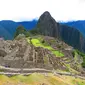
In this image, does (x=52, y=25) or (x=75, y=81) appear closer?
(x=75, y=81)

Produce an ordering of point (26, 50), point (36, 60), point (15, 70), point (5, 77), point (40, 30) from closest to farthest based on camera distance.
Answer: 1. point (5, 77)
2. point (15, 70)
3. point (36, 60)
4. point (26, 50)
5. point (40, 30)

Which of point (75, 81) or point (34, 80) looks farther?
point (75, 81)

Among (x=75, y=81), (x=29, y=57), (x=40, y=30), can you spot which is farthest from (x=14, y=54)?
(x=40, y=30)

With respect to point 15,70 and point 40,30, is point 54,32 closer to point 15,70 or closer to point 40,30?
point 40,30

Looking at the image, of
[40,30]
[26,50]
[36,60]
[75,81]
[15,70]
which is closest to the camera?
[15,70]

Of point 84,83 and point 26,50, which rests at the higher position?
point 26,50

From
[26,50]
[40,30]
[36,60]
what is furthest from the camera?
[40,30]

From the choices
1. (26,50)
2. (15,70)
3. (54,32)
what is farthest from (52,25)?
(15,70)

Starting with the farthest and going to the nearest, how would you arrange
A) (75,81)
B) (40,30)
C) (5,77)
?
(40,30)
(75,81)
(5,77)

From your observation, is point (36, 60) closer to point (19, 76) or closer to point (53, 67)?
point (53, 67)
